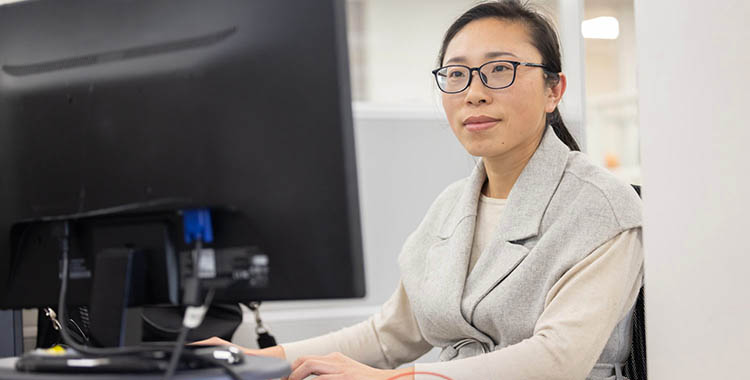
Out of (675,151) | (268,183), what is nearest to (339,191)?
(268,183)

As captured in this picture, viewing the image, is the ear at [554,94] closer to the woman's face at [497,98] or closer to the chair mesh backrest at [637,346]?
the woman's face at [497,98]

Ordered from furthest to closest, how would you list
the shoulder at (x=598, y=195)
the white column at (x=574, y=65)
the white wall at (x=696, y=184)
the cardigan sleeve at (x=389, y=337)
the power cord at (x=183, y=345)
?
the white column at (x=574, y=65), the cardigan sleeve at (x=389, y=337), the shoulder at (x=598, y=195), the white wall at (x=696, y=184), the power cord at (x=183, y=345)

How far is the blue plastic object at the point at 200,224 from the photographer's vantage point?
2.61 feet

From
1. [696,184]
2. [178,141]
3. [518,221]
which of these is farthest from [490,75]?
[178,141]

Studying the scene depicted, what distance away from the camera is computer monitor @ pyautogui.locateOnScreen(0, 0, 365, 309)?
76 cm

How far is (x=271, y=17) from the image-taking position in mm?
774

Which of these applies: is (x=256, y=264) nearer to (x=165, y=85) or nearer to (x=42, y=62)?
(x=165, y=85)

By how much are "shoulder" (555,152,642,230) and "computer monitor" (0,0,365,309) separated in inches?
20.9

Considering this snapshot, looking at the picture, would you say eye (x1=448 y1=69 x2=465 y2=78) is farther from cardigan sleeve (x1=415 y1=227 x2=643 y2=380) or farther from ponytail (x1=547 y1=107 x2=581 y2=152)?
cardigan sleeve (x1=415 y1=227 x2=643 y2=380)

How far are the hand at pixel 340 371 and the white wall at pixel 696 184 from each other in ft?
1.09

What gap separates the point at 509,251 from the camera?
4.00 ft

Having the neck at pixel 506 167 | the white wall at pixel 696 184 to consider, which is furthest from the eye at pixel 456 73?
the white wall at pixel 696 184

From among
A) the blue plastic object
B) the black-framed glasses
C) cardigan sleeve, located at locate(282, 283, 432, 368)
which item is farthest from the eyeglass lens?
the blue plastic object

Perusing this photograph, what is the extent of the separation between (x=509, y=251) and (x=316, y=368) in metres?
0.35
